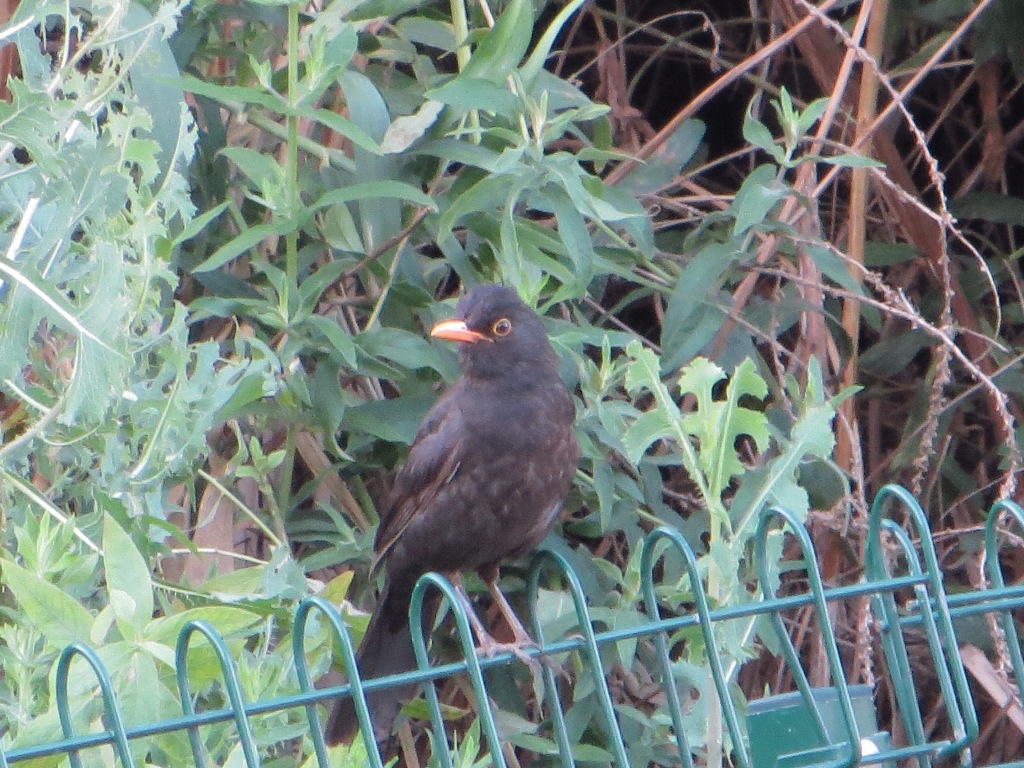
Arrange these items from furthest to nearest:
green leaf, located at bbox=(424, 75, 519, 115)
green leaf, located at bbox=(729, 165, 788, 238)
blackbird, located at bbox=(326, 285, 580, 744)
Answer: blackbird, located at bbox=(326, 285, 580, 744)
green leaf, located at bbox=(729, 165, 788, 238)
green leaf, located at bbox=(424, 75, 519, 115)

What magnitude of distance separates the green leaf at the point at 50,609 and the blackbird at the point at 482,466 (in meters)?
1.84

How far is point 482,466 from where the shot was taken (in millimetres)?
4352

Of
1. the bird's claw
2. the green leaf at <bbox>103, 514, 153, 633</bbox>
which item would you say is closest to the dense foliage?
the green leaf at <bbox>103, 514, 153, 633</bbox>

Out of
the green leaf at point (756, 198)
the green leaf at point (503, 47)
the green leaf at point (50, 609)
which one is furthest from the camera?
the green leaf at point (756, 198)

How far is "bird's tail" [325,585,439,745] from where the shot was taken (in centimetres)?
430

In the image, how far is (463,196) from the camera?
12.8ft

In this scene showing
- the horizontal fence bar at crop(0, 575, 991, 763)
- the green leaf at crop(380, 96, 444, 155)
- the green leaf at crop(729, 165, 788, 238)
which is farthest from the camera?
the green leaf at crop(729, 165, 788, 238)

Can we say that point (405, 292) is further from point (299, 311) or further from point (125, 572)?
point (125, 572)

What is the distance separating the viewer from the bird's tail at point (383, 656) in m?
4.30

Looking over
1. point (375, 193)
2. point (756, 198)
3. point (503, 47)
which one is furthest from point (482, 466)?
point (503, 47)

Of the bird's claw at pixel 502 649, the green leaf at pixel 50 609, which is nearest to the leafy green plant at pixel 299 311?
the green leaf at pixel 50 609

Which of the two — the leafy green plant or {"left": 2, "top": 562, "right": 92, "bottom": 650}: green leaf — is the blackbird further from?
{"left": 2, "top": 562, "right": 92, "bottom": 650}: green leaf

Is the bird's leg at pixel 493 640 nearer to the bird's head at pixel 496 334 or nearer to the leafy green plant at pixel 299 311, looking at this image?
the leafy green plant at pixel 299 311

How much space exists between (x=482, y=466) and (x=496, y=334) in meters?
0.41
